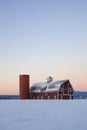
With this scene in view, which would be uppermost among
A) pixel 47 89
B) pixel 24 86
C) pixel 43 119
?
pixel 24 86

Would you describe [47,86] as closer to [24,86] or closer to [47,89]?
[47,89]

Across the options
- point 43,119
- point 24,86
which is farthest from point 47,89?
point 43,119

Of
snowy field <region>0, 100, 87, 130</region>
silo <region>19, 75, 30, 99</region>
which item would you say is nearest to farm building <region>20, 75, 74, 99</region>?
silo <region>19, 75, 30, 99</region>

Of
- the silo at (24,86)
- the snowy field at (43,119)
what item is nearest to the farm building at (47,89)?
the silo at (24,86)

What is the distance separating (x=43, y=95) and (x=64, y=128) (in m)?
51.2

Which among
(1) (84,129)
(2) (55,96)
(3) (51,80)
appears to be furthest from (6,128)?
(3) (51,80)

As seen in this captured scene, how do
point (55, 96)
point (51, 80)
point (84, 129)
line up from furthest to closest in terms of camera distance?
1. point (51, 80)
2. point (55, 96)
3. point (84, 129)

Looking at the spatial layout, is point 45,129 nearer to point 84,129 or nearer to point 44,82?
point 84,129

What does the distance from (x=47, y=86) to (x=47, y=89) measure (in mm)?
933

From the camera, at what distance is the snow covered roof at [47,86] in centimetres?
5574

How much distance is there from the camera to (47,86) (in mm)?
58375

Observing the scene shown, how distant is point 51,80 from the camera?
201 ft

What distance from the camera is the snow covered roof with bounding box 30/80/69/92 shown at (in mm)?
55744

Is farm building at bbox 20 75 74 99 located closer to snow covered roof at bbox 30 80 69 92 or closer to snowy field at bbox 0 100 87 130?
snow covered roof at bbox 30 80 69 92
